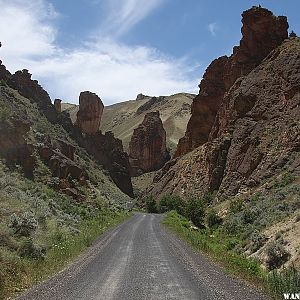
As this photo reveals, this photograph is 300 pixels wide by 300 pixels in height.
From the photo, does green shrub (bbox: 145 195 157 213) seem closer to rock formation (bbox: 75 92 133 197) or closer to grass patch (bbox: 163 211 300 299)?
rock formation (bbox: 75 92 133 197)

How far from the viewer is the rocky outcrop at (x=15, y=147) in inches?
1404

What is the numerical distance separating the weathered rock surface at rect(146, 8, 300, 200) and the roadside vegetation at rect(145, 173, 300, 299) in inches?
197

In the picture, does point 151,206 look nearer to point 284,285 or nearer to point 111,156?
point 111,156

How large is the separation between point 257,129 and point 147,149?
344ft

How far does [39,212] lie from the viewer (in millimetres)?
23922

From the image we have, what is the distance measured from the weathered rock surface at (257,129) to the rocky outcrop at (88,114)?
46507 millimetres

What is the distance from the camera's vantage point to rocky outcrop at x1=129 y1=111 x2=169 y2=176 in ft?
512

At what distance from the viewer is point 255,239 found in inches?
906

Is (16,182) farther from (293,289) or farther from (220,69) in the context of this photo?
(220,69)

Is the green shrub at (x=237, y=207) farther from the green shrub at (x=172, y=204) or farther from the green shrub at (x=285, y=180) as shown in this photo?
the green shrub at (x=172, y=204)

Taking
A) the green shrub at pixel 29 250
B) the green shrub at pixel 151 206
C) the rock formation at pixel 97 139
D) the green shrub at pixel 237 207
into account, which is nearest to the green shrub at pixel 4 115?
the green shrub at pixel 237 207

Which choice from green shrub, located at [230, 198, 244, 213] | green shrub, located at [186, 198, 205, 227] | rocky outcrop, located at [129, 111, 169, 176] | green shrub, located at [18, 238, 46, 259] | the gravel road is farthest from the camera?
rocky outcrop, located at [129, 111, 169, 176]

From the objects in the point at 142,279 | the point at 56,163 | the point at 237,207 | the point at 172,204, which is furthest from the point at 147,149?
the point at 142,279

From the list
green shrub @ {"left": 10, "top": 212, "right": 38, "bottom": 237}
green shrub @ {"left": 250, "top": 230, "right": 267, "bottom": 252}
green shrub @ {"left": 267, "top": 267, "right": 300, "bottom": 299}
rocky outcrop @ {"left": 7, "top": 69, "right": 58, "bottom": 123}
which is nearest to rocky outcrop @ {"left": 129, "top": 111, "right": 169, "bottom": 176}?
rocky outcrop @ {"left": 7, "top": 69, "right": 58, "bottom": 123}
